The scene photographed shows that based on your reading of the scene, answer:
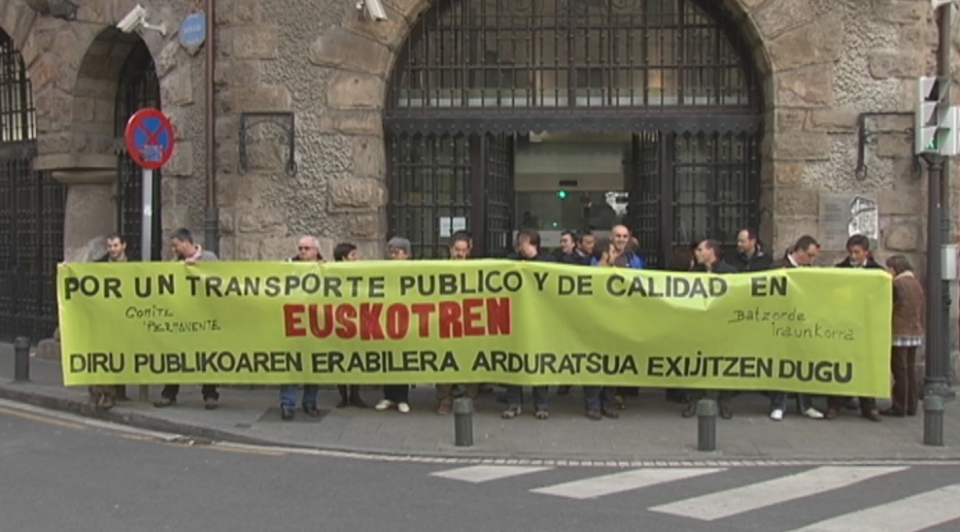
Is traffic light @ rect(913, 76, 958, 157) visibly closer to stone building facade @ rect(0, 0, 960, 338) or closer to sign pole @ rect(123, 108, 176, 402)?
stone building facade @ rect(0, 0, 960, 338)

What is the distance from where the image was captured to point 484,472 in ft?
28.3

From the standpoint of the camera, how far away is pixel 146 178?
37.4 ft

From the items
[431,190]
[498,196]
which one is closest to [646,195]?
[498,196]

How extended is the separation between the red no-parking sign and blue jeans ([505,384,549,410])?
4.24 meters

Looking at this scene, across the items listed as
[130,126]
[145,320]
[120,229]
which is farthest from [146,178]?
[120,229]

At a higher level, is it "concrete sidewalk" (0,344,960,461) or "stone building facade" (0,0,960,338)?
"stone building facade" (0,0,960,338)

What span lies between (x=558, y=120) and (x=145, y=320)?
513cm

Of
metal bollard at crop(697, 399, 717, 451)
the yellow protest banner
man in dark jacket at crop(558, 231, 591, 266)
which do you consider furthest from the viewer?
man in dark jacket at crop(558, 231, 591, 266)

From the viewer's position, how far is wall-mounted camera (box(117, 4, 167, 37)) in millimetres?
13305

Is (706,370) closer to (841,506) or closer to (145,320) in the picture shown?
(841,506)

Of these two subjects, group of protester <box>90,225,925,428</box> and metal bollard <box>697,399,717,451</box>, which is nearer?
metal bollard <box>697,399,717,451</box>

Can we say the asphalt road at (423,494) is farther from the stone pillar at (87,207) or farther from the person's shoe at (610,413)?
the stone pillar at (87,207)

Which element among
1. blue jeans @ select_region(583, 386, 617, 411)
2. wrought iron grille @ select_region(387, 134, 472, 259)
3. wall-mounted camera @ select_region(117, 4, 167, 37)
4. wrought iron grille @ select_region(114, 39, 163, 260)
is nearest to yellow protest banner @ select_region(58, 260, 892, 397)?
blue jeans @ select_region(583, 386, 617, 411)

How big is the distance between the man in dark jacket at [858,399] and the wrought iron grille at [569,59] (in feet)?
8.97
